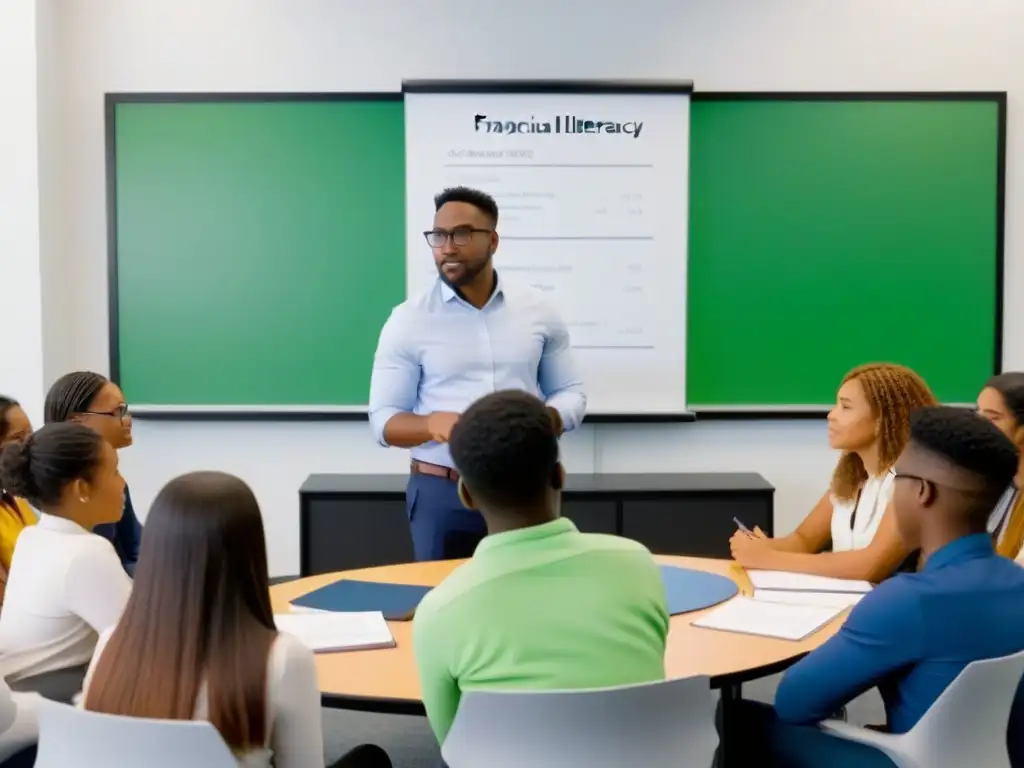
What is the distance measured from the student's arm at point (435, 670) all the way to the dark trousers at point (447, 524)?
4.72ft

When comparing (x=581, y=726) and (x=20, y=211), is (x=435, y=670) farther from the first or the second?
(x=20, y=211)

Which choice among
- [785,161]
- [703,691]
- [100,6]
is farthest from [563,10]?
[703,691]

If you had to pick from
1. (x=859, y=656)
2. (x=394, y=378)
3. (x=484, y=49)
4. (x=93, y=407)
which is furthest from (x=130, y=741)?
(x=484, y=49)

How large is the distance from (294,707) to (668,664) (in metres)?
0.73

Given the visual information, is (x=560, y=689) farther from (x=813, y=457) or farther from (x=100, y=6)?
(x=100, y=6)

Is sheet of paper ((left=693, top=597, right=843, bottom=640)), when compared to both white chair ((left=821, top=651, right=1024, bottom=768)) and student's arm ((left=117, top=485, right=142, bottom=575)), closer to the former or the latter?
white chair ((left=821, top=651, right=1024, bottom=768))

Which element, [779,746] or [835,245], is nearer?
[779,746]

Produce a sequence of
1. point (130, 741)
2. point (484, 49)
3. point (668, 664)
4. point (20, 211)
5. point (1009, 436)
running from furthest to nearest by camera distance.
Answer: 1. point (484, 49)
2. point (20, 211)
3. point (1009, 436)
4. point (668, 664)
5. point (130, 741)

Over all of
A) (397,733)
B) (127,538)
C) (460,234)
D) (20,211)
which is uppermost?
(20,211)

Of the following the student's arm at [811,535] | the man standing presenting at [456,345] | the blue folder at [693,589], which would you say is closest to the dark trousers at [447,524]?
the man standing presenting at [456,345]

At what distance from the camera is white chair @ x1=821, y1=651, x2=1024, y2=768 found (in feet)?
5.48

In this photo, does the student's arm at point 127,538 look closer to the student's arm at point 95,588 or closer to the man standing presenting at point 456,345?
the man standing presenting at point 456,345

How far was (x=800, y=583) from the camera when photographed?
2.56 metres

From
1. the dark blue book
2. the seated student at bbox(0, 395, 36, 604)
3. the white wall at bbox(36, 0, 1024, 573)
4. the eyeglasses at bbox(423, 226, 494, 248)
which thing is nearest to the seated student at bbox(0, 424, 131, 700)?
the seated student at bbox(0, 395, 36, 604)
